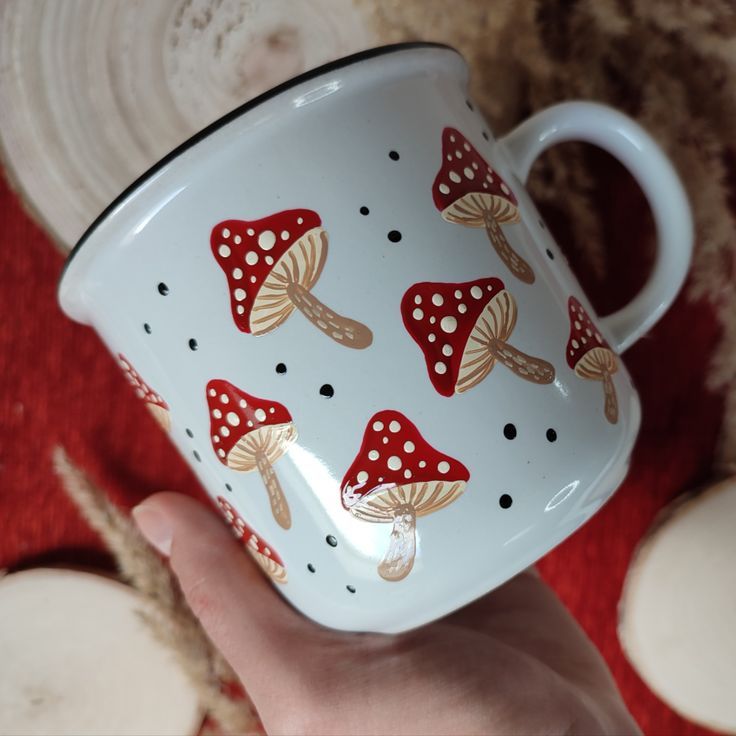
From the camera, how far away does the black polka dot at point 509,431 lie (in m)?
0.44

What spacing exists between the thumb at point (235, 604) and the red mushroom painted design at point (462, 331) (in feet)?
0.94

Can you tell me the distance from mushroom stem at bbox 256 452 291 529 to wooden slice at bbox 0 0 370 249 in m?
0.35

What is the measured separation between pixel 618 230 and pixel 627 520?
0.37m

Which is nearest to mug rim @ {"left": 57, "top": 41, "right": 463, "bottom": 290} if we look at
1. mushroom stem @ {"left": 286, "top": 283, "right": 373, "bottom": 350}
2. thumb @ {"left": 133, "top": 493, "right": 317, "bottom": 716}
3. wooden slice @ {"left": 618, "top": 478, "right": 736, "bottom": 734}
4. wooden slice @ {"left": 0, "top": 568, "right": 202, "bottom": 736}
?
mushroom stem @ {"left": 286, "top": 283, "right": 373, "bottom": 350}

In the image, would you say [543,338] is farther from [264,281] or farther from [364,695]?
[364,695]

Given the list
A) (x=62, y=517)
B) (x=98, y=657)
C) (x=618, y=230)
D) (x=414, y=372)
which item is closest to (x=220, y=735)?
(x=98, y=657)

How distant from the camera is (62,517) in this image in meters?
0.85

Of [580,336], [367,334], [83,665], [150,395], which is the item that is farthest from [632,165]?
[83,665]

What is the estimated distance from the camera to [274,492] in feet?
1.53

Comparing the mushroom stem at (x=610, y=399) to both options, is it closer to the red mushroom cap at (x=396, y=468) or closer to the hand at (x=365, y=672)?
the red mushroom cap at (x=396, y=468)

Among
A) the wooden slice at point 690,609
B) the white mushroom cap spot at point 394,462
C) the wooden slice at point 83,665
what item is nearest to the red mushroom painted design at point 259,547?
the white mushroom cap spot at point 394,462

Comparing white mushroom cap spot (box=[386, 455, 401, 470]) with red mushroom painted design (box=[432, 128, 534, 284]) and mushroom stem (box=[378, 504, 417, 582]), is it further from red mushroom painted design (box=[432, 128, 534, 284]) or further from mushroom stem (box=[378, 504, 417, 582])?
red mushroom painted design (box=[432, 128, 534, 284])

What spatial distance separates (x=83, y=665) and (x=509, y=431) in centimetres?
68

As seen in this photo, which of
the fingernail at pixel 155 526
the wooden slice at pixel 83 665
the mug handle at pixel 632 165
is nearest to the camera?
the mug handle at pixel 632 165
